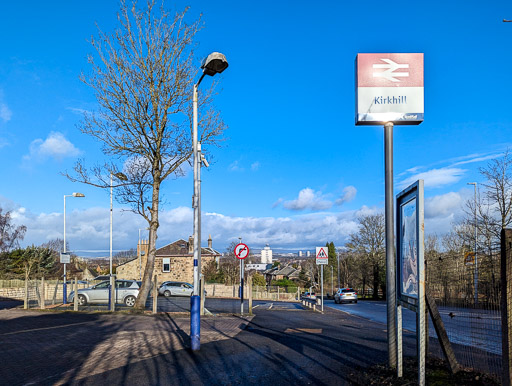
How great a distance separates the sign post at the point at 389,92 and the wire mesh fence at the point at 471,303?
125cm

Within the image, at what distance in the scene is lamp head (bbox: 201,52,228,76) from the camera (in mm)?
10406

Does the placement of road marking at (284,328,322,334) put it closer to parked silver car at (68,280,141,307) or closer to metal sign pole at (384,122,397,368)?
metal sign pole at (384,122,397,368)

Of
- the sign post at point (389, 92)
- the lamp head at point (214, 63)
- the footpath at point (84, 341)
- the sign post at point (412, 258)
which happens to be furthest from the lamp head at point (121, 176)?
the sign post at point (412, 258)

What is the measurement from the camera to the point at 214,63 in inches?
415

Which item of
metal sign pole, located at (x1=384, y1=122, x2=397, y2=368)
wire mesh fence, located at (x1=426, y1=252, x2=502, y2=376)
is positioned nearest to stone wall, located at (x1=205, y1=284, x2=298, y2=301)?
metal sign pole, located at (x1=384, y1=122, x2=397, y2=368)

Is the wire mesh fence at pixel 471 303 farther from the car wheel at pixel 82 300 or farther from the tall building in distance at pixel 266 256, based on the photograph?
the tall building in distance at pixel 266 256

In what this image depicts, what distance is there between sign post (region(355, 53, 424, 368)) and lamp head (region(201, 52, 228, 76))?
11.6 ft

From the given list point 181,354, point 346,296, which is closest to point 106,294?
point 181,354

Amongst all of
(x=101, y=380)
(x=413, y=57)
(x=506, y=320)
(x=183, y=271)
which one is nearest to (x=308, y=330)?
(x=101, y=380)

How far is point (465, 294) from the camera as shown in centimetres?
643

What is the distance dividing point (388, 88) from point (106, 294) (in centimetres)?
2102

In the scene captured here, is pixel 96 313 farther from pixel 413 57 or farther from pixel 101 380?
pixel 413 57

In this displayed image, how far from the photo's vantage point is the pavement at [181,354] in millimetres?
7578

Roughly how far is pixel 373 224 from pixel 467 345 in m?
50.4
